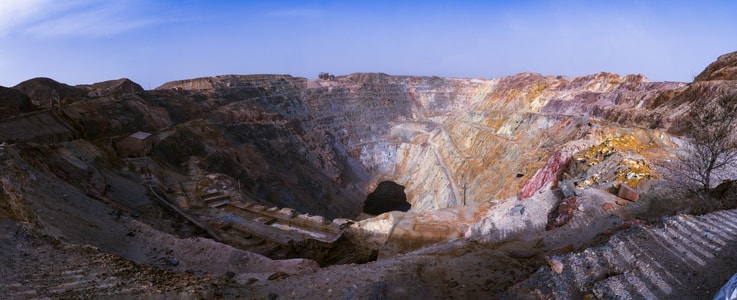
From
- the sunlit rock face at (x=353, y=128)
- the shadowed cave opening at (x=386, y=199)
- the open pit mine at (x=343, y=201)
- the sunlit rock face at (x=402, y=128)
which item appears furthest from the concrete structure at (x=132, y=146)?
the shadowed cave opening at (x=386, y=199)

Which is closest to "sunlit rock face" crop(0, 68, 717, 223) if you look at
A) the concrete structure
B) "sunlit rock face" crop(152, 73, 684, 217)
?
"sunlit rock face" crop(152, 73, 684, 217)

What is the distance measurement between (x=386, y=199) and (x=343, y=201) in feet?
16.6

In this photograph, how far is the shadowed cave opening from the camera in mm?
38719

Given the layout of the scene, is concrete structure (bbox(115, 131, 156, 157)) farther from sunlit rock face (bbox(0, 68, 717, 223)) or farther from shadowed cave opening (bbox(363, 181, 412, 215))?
shadowed cave opening (bbox(363, 181, 412, 215))

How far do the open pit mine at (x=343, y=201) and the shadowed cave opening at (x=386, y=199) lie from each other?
33 centimetres

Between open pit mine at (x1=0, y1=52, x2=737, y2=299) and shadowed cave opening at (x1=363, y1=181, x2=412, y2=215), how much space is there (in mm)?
333

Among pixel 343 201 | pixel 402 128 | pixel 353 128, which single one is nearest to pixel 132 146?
pixel 343 201

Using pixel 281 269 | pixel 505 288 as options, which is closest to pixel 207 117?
pixel 281 269

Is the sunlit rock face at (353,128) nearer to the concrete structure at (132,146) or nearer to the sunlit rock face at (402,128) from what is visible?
the sunlit rock face at (402,128)

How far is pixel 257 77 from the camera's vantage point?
52.2 meters

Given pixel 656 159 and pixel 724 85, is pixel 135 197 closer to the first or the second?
pixel 656 159

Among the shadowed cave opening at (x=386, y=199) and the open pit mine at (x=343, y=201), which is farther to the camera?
the shadowed cave opening at (x=386, y=199)

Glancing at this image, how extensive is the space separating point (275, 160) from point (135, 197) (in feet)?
68.3

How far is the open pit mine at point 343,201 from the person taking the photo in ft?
24.3
